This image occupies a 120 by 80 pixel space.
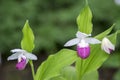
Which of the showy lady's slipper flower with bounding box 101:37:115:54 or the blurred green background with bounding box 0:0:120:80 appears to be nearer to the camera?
the showy lady's slipper flower with bounding box 101:37:115:54

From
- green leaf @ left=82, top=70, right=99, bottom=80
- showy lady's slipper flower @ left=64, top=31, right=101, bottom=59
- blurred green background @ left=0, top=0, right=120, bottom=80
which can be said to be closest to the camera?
showy lady's slipper flower @ left=64, top=31, right=101, bottom=59

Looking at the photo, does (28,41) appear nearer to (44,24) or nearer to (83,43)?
(83,43)

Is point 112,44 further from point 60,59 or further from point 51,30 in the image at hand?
point 51,30

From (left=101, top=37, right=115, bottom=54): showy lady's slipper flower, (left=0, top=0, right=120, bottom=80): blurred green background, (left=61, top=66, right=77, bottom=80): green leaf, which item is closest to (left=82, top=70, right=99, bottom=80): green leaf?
(left=61, top=66, right=77, bottom=80): green leaf

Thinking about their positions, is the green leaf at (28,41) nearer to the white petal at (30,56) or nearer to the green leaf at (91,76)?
the white petal at (30,56)

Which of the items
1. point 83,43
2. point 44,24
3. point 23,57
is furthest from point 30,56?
point 44,24

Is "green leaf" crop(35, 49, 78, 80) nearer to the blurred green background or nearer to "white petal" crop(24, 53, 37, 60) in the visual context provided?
"white petal" crop(24, 53, 37, 60)
